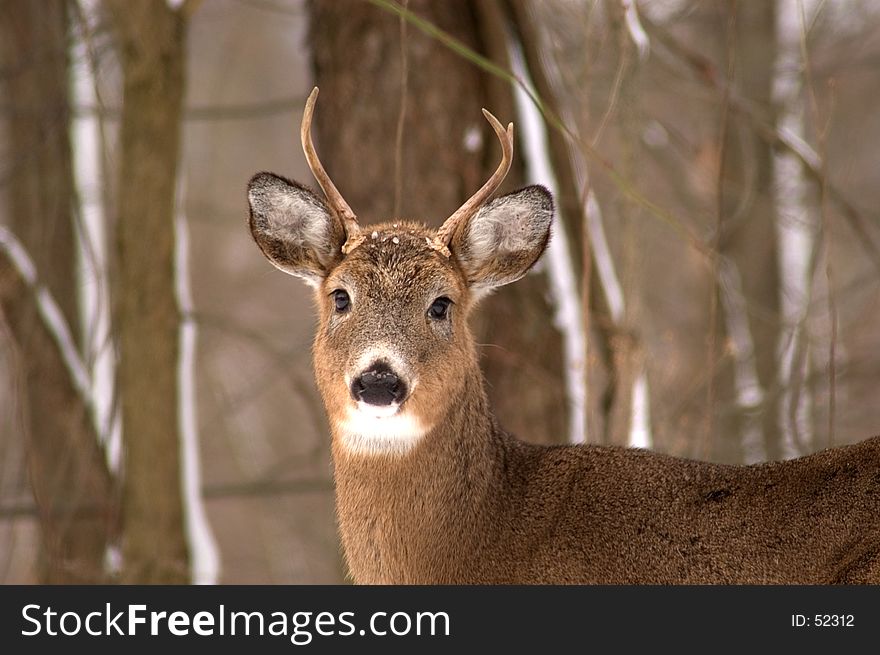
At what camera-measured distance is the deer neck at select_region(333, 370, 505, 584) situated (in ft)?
16.5

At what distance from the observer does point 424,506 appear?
5.09m

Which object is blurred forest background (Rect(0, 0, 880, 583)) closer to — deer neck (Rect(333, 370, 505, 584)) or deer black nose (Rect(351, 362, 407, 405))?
deer neck (Rect(333, 370, 505, 584))

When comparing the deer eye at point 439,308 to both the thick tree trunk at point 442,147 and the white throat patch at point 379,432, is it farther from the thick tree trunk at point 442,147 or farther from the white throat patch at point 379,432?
the thick tree trunk at point 442,147

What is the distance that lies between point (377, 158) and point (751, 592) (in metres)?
4.27

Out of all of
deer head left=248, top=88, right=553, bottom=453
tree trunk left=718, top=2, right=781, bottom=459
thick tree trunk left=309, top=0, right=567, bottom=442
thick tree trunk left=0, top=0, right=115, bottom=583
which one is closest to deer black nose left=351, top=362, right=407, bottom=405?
deer head left=248, top=88, right=553, bottom=453

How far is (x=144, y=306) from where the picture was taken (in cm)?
721

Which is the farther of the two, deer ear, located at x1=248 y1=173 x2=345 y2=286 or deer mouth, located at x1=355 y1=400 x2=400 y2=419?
deer ear, located at x1=248 y1=173 x2=345 y2=286

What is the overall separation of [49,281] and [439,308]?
4.88m

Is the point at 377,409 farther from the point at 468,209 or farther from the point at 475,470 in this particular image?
the point at 468,209

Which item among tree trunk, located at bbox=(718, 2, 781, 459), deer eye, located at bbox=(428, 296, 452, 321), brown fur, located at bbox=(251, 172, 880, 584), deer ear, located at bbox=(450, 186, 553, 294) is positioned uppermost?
tree trunk, located at bbox=(718, 2, 781, 459)

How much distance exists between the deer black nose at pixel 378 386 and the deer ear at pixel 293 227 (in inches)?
31.8

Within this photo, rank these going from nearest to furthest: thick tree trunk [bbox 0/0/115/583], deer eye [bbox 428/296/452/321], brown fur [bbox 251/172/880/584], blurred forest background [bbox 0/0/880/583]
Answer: brown fur [bbox 251/172/880/584], deer eye [bbox 428/296/452/321], blurred forest background [bbox 0/0/880/583], thick tree trunk [bbox 0/0/115/583]

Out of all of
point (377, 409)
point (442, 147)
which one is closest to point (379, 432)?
point (377, 409)

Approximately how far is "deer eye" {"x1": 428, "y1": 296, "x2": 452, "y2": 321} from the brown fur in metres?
0.03
